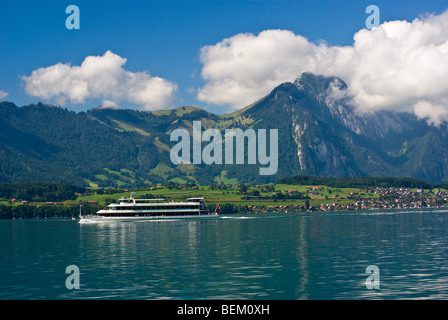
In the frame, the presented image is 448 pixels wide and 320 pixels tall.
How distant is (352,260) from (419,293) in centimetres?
2446

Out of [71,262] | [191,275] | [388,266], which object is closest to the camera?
[191,275]

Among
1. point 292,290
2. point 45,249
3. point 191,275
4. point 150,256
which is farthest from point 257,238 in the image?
point 292,290

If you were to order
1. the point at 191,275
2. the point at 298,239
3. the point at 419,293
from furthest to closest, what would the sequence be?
the point at 298,239
the point at 191,275
the point at 419,293

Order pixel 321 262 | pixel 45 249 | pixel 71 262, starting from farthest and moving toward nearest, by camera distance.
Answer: pixel 45 249 < pixel 71 262 < pixel 321 262

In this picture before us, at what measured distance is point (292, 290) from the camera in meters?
53.6

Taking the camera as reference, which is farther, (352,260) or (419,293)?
(352,260)

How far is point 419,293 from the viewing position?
50.8m

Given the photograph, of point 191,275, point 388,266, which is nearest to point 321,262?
point 388,266

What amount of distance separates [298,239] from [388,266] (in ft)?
145
